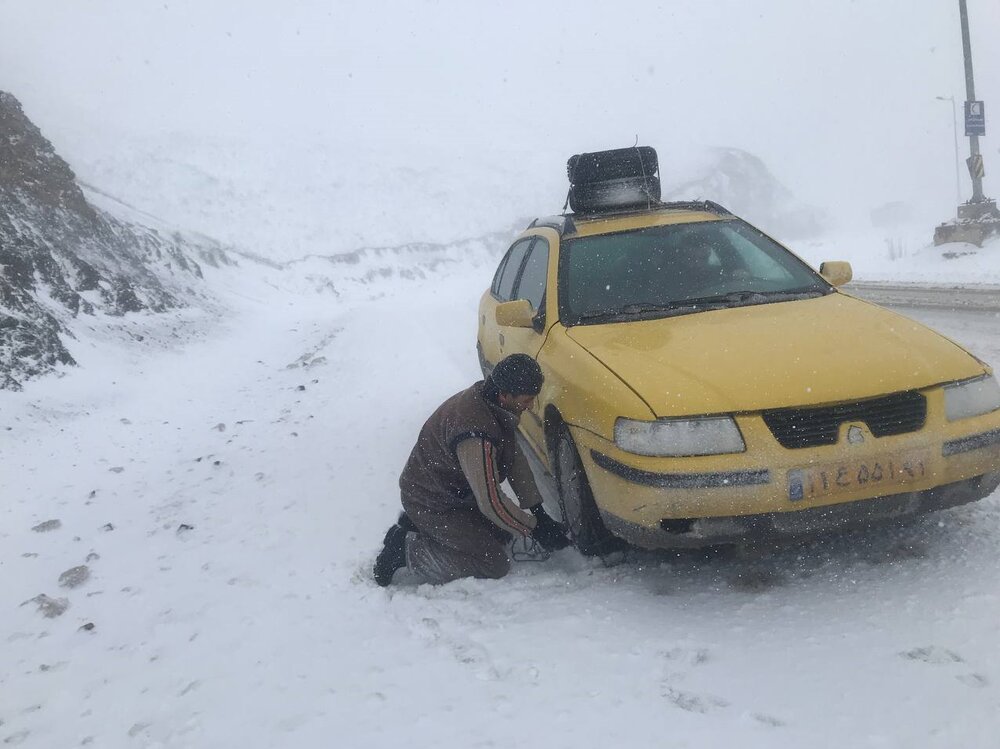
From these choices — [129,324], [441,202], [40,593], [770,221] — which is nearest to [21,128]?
[129,324]

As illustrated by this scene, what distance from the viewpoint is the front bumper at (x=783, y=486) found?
2.59 metres

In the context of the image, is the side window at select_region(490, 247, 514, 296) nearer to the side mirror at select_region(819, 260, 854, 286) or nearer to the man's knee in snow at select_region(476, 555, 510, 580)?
the side mirror at select_region(819, 260, 854, 286)

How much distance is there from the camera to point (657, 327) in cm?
343

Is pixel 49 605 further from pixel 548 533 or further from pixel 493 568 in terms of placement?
pixel 548 533

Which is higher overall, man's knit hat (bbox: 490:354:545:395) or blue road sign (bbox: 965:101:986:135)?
blue road sign (bbox: 965:101:986:135)

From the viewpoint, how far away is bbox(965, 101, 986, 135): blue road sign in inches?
617

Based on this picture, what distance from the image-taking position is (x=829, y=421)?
104 inches

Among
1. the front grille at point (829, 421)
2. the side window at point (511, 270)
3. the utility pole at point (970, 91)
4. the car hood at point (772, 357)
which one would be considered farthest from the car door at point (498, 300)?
the utility pole at point (970, 91)

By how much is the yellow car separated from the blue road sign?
52.1 feet

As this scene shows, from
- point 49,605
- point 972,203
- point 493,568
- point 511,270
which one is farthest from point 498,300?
point 972,203

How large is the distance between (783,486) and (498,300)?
129 inches

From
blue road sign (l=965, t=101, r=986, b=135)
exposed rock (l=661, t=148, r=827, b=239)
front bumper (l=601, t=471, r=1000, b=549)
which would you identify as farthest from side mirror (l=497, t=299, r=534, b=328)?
exposed rock (l=661, t=148, r=827, b=239)

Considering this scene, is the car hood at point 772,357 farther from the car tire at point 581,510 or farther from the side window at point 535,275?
the side window at point 535,275

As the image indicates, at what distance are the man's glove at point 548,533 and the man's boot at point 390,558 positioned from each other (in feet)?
2.25
